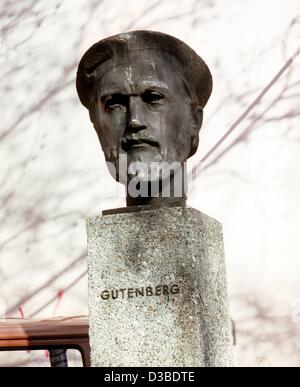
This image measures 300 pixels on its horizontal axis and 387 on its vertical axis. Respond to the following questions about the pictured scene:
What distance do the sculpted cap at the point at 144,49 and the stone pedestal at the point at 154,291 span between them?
0.74 meters

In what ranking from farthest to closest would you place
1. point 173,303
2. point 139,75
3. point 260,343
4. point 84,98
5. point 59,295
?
point 59,295 → point 260,343 → point 84,98 → point 139,75 → point 173,303

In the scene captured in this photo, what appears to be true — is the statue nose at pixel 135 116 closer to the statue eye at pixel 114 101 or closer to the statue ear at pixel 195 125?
the statue eye at pixel 114 101

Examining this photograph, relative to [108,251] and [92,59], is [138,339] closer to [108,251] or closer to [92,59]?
[108,251]

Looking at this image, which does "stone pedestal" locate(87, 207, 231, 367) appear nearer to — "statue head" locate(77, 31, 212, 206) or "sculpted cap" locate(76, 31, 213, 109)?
"statue head" locate(77, 31, 212, 206)

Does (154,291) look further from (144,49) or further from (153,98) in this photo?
(144,49)

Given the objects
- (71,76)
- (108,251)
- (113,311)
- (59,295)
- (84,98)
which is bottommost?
(113,311)

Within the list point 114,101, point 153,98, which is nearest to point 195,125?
point 153,98

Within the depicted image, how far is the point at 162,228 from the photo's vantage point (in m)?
2.83

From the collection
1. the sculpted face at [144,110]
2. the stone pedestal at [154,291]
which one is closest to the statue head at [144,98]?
the sculpted face at [144,110]

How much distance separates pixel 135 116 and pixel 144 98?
4.3 inches

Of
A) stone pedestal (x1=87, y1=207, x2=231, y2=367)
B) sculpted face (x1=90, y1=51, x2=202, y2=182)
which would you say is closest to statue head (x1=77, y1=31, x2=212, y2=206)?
sculpted face (x1=90, y1=51, x2=202, y2=182)

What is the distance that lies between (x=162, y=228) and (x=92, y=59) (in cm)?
97

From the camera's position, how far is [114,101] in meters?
3.09
